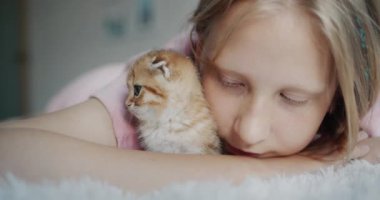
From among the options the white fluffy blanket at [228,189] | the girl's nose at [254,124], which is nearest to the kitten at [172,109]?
the girl's nose at [254,124]

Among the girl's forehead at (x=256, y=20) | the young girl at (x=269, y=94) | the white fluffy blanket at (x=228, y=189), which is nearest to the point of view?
the white fluffy blanket at (x=228, y=189)

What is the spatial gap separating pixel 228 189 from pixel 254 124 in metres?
0.23

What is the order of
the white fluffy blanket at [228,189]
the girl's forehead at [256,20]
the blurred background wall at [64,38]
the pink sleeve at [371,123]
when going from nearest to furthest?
the white fluffy blanket at [228,189], the girl's forehead at [256,20], the pink sleeve at [371,123], the blurred background wall at [64,38]

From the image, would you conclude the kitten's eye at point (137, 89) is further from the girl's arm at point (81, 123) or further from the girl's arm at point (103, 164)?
the girl's arm at point (103, 164)

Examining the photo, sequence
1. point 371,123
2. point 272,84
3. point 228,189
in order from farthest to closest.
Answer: point 371,123
point 272,84
point 228,189

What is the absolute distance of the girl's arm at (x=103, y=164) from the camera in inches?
22.3

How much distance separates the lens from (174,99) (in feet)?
2.90

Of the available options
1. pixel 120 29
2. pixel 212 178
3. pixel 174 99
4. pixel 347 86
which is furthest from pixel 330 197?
pixel 120 29

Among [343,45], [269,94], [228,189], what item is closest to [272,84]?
[269,94]

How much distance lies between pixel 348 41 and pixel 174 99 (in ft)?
1.09

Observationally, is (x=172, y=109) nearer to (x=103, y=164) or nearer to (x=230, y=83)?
(x=230, y=83)

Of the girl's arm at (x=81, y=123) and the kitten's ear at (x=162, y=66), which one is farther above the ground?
the kitten's ear at (x=162, y=66)

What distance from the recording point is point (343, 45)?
0.77 metres

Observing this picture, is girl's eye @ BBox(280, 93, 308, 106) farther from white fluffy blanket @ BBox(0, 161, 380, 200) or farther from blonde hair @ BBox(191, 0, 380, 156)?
white fluffy blanket @ BBox(0, 161, 380, 200)
